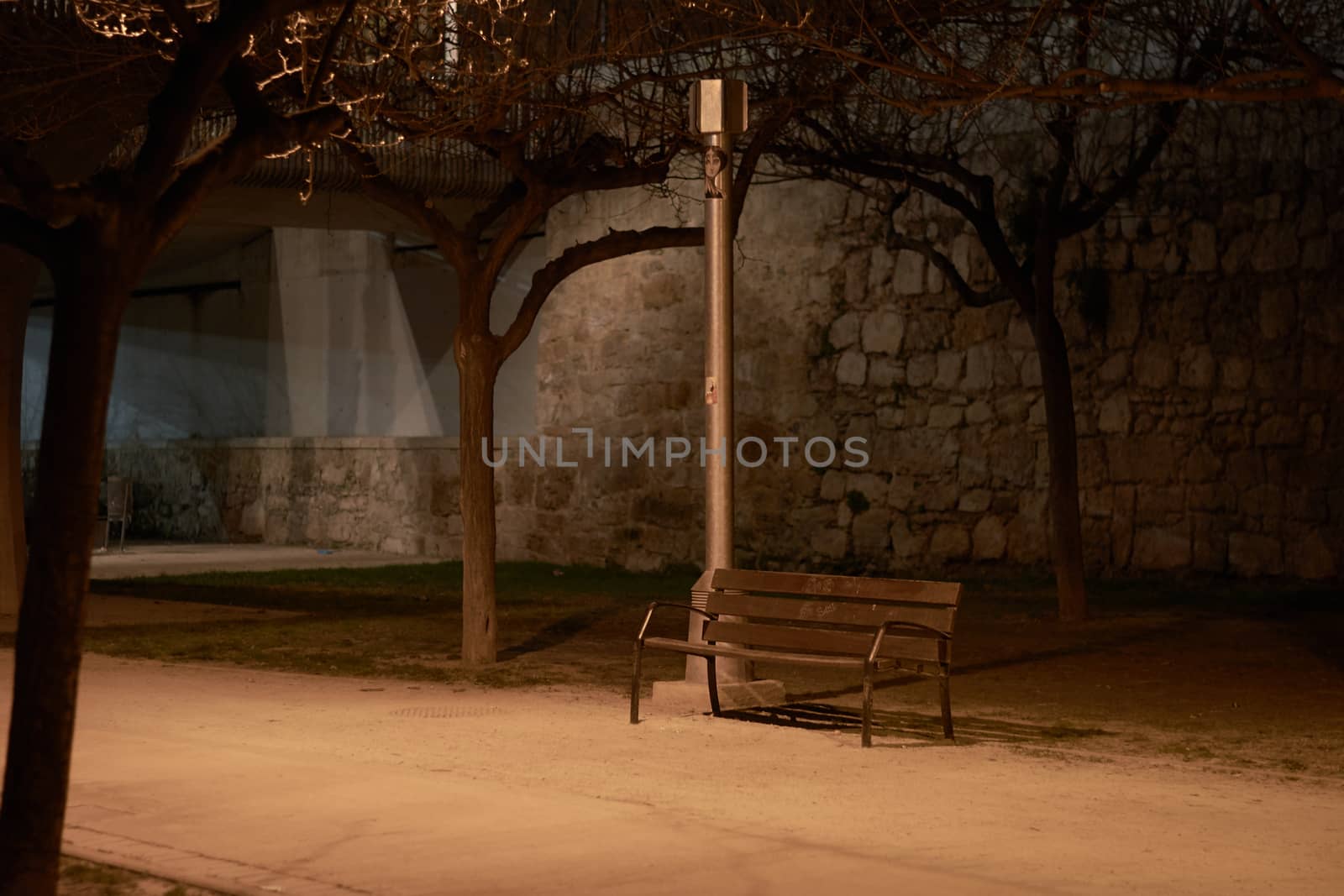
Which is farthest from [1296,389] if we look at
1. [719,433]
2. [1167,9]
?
[719,433]

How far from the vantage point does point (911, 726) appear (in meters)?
7.48

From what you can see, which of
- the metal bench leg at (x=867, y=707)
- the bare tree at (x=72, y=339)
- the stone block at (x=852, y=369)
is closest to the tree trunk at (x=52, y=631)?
the bare tree at (x=72, y=339)

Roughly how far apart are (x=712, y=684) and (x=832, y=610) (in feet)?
2.33

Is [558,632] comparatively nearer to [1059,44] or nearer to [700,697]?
[700,697]

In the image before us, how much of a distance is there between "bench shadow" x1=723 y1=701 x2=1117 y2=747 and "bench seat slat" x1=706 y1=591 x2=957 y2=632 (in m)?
0.48

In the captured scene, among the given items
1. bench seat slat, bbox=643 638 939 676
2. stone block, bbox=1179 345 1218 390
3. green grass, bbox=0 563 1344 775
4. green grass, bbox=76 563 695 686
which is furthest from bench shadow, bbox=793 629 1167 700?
stone block, bbox=1179 345 1218 390

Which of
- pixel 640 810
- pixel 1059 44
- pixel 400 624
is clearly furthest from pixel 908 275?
pixel 640 810

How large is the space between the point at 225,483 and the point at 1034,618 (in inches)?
526

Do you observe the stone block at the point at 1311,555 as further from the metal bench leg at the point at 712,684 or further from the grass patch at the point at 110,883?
the grass patch at the point at 110,883

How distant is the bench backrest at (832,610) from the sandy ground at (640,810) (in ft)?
1.40

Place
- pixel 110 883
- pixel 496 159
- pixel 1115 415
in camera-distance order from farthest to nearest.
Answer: pixel 1115 415 → pixel 496 159 → pixel 110 883

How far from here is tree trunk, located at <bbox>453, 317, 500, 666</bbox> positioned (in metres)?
9.60

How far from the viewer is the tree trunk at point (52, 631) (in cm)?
375

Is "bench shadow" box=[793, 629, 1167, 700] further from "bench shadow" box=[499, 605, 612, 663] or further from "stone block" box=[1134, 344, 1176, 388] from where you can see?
"stone block" box=[1134, 344, 1176, 388]
